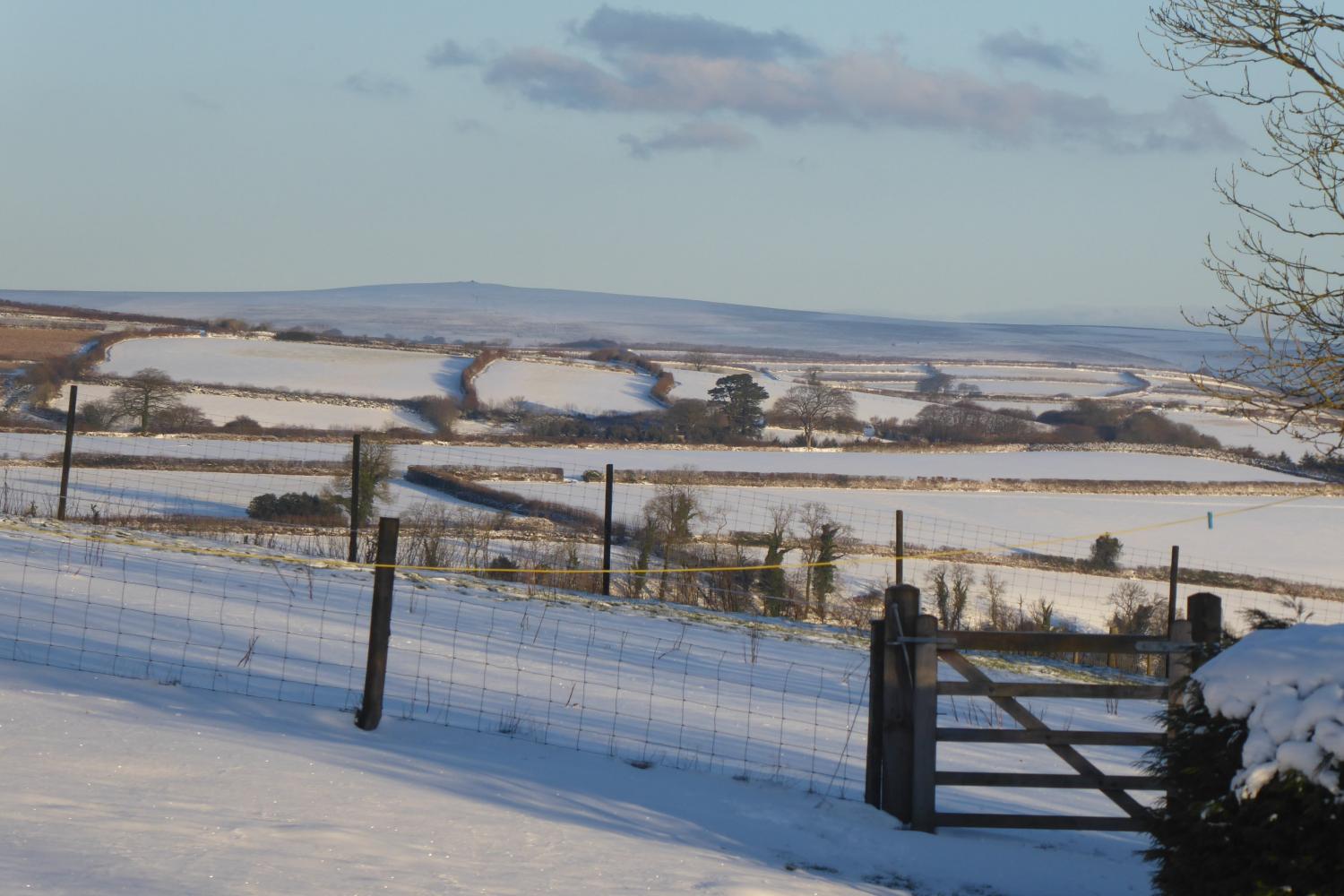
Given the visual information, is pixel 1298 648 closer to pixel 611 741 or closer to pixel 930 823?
pixel 930 823

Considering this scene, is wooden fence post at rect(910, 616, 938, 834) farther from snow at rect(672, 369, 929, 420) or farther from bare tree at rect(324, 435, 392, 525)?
snow at rect(672, 369, 929, 420)

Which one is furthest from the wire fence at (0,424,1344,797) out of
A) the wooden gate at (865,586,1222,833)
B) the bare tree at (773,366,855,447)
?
the bare tree at (773,366,855,447)

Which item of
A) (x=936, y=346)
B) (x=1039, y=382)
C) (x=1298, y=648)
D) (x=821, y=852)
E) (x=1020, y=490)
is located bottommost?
(x=821, y=852)

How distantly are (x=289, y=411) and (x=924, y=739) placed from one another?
46985 mm

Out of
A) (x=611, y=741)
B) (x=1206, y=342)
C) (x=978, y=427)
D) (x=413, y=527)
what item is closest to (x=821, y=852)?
(x=611, y=741)

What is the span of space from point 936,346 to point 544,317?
2108 inches

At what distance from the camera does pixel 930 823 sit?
7297 millimetres

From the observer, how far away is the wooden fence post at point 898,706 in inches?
291

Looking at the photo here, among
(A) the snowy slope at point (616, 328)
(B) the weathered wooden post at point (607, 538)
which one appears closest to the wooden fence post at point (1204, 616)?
(B) the weathered wooden post at point (607, 538)

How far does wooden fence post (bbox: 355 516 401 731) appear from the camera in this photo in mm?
7707

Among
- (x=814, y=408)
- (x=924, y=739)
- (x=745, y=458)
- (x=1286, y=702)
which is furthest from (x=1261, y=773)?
(x=814, y=408)

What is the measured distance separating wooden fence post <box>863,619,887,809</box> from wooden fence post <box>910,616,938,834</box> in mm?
201

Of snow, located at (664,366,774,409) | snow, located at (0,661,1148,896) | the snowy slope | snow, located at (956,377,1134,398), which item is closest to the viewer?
snow, located at (0,661,1148,896)

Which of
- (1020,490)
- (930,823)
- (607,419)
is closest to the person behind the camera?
(930,823)
